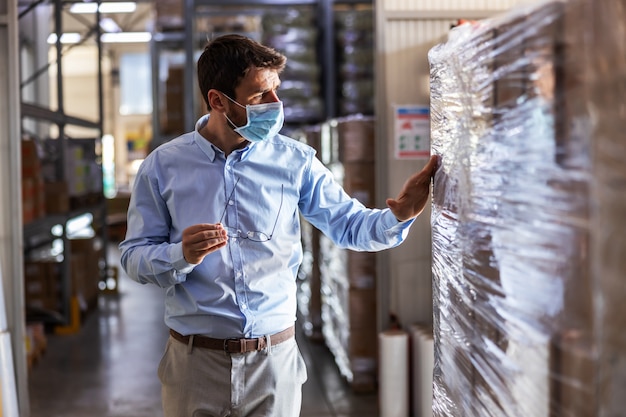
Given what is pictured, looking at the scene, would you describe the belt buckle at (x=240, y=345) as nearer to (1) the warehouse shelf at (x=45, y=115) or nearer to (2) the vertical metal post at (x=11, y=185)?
(2) the vertical metal post at (x=11, y=185)

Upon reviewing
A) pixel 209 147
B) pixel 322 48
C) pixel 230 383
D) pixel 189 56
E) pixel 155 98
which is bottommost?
pixel 230 383

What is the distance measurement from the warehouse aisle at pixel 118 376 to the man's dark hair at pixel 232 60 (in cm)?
338

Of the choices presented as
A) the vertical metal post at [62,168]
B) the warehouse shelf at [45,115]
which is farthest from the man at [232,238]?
the vertical metal post at [62,168]

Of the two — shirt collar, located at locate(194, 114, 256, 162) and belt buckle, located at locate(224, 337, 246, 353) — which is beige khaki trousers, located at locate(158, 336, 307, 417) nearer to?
belt buckle, located at locate(224, 337, 246, 353)

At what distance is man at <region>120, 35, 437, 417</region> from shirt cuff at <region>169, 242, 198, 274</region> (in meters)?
0.06

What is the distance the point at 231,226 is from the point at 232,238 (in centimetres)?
4

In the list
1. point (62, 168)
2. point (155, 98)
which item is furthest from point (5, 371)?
point (155, 98)

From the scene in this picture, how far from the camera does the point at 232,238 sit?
7.62 ft

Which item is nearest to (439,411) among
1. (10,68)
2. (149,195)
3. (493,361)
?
(493,361)

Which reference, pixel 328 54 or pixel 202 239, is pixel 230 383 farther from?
pixel 328 54

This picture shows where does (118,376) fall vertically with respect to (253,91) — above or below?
below

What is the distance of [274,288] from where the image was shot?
2.36m

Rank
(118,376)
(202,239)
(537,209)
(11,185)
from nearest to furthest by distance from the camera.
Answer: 1. (537,209)
2. (202,239)
3. (11,185)
4. (118,376)

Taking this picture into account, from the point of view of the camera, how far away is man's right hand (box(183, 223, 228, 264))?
204 cm
